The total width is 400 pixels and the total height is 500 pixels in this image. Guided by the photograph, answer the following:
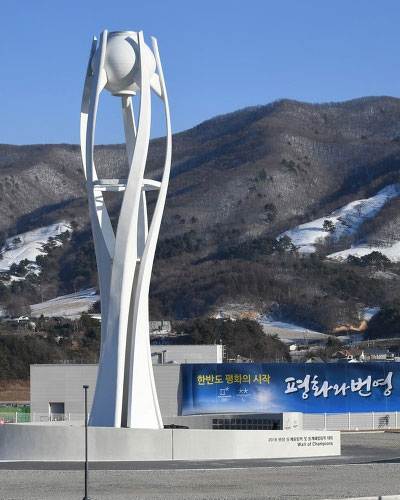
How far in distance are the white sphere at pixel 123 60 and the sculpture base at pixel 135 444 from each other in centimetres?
1165

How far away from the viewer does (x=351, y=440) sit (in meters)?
56.6

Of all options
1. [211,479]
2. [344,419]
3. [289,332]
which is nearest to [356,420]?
[344,419]

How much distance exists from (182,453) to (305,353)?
9262 centimetres

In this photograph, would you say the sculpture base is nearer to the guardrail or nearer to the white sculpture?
the white sculpture

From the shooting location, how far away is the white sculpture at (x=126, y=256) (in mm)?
44938

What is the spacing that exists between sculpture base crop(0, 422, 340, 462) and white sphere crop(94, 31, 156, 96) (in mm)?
11649

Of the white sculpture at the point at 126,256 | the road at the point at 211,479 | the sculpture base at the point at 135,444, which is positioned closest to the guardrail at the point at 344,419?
the road at the point at 211,479

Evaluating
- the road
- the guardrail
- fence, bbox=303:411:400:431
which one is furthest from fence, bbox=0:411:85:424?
the road

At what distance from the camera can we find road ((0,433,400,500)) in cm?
3388

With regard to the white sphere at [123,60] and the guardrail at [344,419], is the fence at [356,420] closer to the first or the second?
the guardrail at [344,419]

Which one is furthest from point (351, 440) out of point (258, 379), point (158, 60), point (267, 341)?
point (267, 341)

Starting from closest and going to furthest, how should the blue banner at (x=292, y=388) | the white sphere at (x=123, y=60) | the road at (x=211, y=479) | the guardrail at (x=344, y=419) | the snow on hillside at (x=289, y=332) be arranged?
the road at (x=211, y=479)
the white sphere at (x=123, y=60)
the guardrail at (x=344, y=419)
the blue banner at (x=292, y=388)
the snow on hillside at (x=289, y=332)

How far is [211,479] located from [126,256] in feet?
32.9

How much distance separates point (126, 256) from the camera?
4525 centimetres
